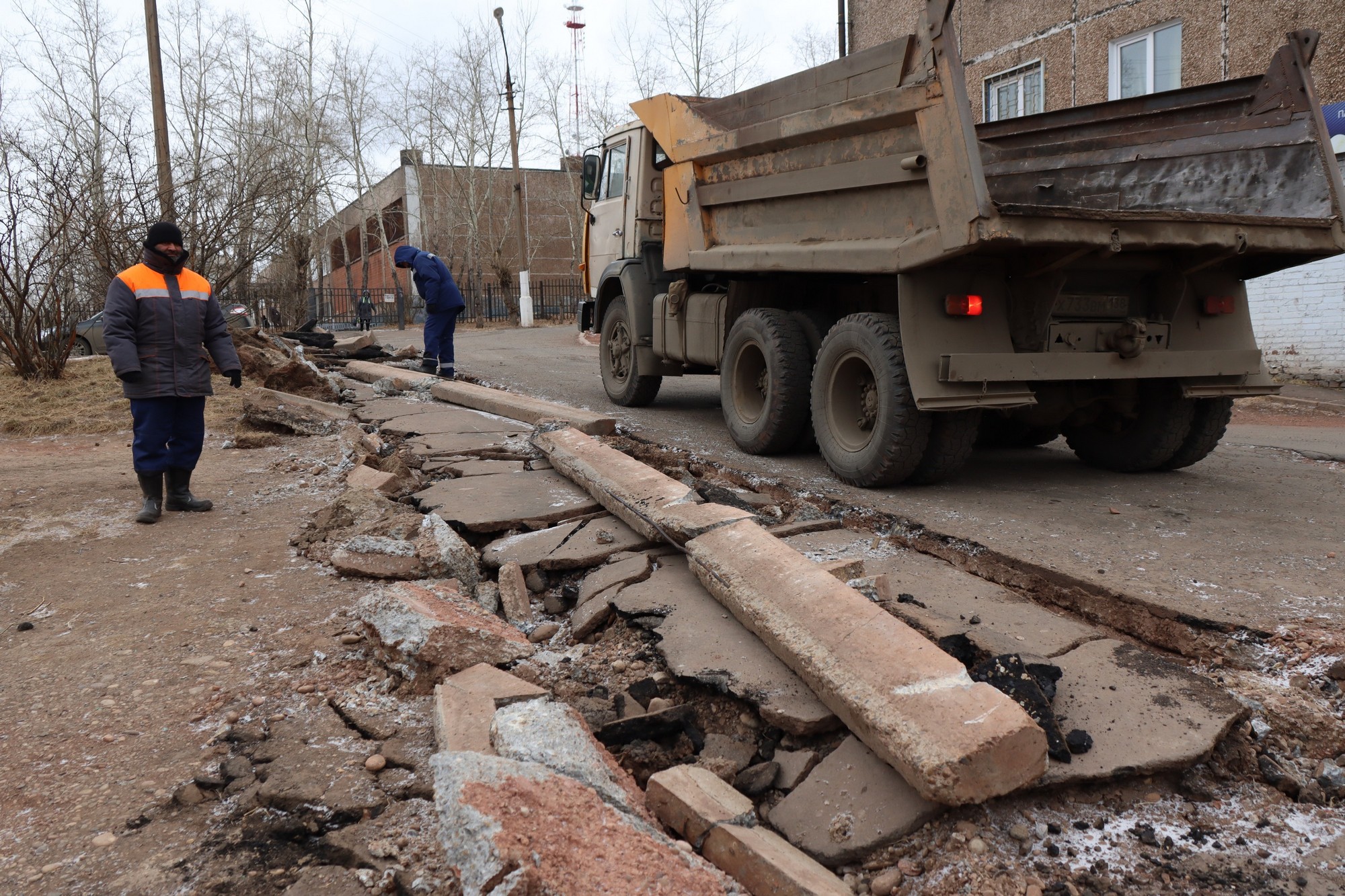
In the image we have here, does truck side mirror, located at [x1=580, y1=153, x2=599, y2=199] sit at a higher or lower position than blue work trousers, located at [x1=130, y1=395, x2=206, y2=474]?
higher

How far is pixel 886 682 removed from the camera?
2.32 meters

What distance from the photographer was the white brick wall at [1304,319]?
34.1 ft

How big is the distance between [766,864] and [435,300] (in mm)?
9228

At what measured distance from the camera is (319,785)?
7.66 feet

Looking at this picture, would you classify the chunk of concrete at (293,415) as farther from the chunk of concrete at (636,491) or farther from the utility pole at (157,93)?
the utility pole at (157,93)

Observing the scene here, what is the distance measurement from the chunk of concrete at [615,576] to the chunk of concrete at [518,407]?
2.48 meters

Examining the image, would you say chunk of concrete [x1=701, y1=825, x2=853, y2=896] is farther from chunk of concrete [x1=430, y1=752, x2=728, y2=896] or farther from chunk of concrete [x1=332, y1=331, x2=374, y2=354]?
chunk of concrete [x1=332, y1=331, x2=374, y2=354]

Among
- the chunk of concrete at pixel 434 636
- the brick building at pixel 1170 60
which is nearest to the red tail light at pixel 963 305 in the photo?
the chunk of concrete at pixel 434 636

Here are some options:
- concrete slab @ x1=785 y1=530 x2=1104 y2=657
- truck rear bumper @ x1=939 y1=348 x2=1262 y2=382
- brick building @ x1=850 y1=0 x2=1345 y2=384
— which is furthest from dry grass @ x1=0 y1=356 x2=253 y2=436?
brick building @ x1=850 y1=0 x2=1345 y2=384

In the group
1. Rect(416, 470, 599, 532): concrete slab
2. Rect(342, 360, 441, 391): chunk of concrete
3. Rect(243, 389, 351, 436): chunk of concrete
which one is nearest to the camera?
Rect(416, 470, 599, 532): concrete slab

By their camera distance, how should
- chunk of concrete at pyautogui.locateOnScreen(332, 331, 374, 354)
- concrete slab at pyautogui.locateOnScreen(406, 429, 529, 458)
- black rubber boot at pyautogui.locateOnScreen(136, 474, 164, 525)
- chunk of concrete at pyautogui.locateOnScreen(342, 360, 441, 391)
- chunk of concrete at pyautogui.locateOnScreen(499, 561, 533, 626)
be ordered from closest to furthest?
1. chunk of concrete at pyautogui.locateOnScreen(499, 561, 533, 626)
2. black rubber boot at pyautogui.locateOnScreen(136, 474, 164, 525)
3. concrete slab at pyautogui.locateOnScreen(406, 429, 529, 458)
4. chunk of concrete at pyautogui.locateOnScreen(342, 360, 441, 391)
5. chunk of concrete at pyautogui.locateOnScreen(332, 331, 374, 354)

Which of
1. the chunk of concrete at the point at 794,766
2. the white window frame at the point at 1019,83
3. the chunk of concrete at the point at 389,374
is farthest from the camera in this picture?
the white window frame at the point at 1019,83

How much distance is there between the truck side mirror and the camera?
8828mm

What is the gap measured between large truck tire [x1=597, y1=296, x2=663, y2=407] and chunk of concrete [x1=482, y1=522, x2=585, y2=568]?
418cm
